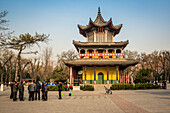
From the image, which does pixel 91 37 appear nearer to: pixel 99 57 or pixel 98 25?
pixel 98 25

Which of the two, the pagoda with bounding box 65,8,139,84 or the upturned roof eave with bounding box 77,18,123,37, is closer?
the pagoda with bounding box 65,8,139,84

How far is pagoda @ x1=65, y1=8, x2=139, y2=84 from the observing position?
3119cm

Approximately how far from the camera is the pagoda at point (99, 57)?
31.2 m

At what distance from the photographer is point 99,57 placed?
34.2 meters

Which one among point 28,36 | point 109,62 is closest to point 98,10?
point 109,62

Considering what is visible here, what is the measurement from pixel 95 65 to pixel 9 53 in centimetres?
3106

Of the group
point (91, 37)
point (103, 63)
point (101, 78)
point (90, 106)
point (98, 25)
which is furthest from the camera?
point (91, 37)

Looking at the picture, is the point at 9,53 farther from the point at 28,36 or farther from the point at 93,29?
the point at 28,36

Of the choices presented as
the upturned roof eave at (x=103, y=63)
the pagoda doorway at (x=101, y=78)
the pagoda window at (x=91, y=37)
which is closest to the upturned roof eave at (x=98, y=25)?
the pagoda window at (x=91, y=37)

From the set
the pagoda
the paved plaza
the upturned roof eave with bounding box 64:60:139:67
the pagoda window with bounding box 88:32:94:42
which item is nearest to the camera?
the paved plaza

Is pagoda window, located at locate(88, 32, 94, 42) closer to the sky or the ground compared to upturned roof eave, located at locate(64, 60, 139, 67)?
closer to the sky

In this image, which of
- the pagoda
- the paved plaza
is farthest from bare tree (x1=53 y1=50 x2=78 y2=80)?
the paved plaza

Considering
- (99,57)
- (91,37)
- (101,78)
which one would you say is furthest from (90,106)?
(91,37)

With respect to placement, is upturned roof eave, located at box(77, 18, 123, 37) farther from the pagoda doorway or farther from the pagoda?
the pagoda doorway
